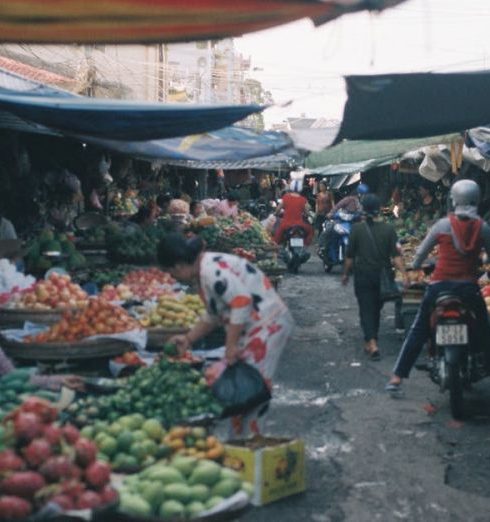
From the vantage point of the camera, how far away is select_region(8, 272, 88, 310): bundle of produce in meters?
8.32

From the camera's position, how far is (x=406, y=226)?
66.2 feet

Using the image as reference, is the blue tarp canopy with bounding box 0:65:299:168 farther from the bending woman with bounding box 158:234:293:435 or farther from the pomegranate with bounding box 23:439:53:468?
the pomegranate with bounding box 23:439:53:468

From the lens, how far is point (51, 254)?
435 inches

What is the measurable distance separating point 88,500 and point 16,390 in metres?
2.22

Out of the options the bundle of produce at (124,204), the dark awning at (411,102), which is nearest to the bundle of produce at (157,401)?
the dark awning at (411,102)

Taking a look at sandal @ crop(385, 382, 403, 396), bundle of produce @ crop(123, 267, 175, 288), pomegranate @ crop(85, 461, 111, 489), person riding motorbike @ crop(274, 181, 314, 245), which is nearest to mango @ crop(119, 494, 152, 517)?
pomegranate @ crop(85, 461, 111, 489)

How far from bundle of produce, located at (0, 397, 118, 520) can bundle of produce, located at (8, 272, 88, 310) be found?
13.7 ft

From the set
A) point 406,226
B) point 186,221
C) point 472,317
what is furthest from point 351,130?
point 406,226

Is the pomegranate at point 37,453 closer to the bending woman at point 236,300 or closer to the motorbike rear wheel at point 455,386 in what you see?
the bending woman at point 236,300

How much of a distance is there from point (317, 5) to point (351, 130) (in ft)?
11.1

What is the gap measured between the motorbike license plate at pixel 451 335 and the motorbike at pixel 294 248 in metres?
12.9

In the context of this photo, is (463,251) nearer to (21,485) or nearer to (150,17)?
(150,17)

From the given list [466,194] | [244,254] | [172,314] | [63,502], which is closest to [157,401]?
[63,502]

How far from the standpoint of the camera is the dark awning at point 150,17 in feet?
11.5
